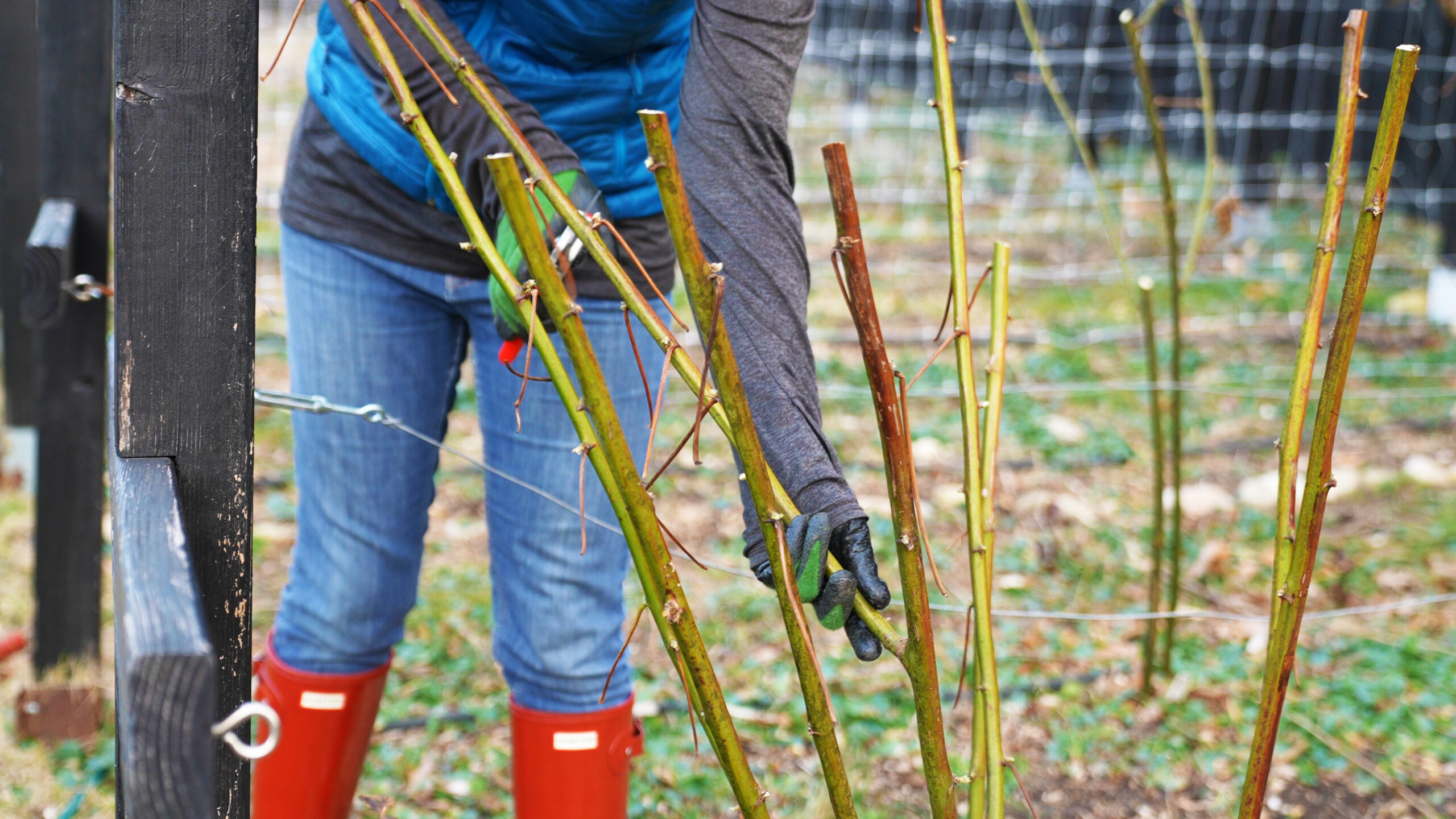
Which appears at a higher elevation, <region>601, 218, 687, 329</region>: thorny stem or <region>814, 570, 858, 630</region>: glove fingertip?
<region>601, 218, 687, 329</region>: thorny stem

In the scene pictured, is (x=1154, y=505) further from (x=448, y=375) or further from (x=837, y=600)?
(x=837, y=600)

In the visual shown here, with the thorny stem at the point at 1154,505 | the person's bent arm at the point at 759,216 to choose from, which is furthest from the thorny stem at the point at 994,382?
the thorny stem at the point at 1154,505

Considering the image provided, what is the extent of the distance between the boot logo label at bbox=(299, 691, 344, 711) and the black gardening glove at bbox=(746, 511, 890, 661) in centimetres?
81

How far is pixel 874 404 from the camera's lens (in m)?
0.93

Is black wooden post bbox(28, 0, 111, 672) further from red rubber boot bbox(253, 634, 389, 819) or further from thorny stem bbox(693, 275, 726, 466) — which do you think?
thorny stem bbox(693, 275, 726, 466)

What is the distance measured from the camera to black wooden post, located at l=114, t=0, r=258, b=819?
2.81 feet

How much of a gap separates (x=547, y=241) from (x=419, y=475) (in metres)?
0.53

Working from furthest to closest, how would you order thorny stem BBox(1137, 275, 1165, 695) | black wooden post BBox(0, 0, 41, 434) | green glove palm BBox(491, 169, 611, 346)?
black wooden post BBox(0, 0, 41, 434) → thorny stem BBox(1137, 275, 1165, 695) → green glove palm BBox(491, 169, 611, 346)

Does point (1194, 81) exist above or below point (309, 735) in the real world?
above

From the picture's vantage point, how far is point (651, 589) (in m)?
0.85

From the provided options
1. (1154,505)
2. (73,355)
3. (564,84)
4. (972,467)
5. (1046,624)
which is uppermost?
(564,84)

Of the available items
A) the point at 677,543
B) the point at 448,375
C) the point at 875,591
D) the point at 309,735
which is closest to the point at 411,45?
the point at 677,543

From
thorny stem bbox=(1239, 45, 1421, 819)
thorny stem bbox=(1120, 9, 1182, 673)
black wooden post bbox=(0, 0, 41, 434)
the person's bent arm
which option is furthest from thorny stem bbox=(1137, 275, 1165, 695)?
black wooden post bbox=(0, 0, 41, 434)

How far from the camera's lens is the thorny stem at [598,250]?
81 centimetres
